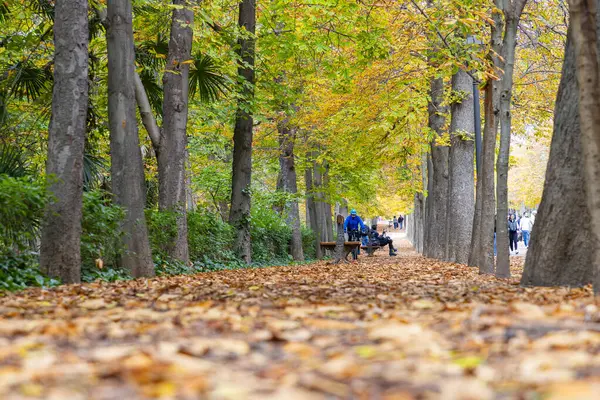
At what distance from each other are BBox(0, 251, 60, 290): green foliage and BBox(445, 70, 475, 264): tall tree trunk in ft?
38.9

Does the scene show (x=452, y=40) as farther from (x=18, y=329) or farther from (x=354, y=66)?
(x=18, y=329)

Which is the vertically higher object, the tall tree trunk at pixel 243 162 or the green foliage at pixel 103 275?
the tall tree trunk at pixel 243 162

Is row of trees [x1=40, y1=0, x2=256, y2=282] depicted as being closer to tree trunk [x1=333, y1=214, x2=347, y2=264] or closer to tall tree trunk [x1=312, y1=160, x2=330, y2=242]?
tree trunk [x1=333, y1=214, x2=347, y2=264]

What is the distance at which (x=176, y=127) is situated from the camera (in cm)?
1352

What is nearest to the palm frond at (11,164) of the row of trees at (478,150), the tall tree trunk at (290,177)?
the row of trees at (478,150)

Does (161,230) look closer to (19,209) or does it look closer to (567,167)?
(19,209)

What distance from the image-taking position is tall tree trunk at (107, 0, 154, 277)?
1035 cm

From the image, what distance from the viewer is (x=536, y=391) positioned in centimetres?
220

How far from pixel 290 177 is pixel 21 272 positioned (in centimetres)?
A: 1776

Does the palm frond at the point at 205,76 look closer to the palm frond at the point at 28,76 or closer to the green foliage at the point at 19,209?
the palm frond at the point at 28,76

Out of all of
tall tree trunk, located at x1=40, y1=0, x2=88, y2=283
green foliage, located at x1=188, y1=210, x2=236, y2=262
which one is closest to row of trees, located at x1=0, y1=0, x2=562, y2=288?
tall tree trunk, located at x1=40, y1=0, x2=88, y2=283

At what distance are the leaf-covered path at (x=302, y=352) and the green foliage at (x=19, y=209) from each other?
119 inches

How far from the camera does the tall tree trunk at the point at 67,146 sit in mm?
8258

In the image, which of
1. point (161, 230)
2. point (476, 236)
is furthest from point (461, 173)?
point (161, 230)
